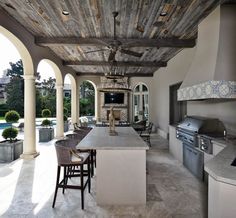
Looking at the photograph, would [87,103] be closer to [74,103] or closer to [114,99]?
[114,99]

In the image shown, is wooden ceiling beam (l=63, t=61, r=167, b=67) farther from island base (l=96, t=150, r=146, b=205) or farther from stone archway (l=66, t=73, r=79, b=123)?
island base (l=96, t=150, r=146, b=205)

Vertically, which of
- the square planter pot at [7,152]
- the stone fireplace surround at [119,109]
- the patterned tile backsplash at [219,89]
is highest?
the patterned tile backsplash at [219,89]

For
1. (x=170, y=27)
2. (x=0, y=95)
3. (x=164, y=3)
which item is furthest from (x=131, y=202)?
(x=0, y=95)

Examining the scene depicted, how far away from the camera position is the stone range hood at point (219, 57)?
123 inches

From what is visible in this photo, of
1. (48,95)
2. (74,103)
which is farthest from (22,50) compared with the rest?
(48,95)

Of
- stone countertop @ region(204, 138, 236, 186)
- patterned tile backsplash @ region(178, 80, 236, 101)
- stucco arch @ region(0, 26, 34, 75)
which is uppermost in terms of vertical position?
stucco arch @ region(0, 26, 34, 75)

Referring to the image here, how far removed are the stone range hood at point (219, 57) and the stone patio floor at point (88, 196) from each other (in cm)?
161

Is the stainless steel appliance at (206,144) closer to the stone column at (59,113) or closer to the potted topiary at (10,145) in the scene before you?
the potted topiary at (10,145)

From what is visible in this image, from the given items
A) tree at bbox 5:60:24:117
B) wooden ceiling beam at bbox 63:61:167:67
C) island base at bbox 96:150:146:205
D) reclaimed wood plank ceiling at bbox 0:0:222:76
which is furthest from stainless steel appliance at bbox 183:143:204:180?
tree at bbox 5:60:24:117

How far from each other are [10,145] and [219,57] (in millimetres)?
5008

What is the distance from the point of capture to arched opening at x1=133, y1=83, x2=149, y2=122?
476 inches

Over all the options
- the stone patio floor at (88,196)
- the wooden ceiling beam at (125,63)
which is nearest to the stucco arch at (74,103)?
the wooden ceiling beam at (125,63)

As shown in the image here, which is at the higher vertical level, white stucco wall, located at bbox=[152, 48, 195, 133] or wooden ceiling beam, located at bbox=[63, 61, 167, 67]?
wooden ceiling beam, located at bbox=[63, 61, 167, 67]

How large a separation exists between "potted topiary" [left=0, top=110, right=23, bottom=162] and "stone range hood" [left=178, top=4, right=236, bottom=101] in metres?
4.53
